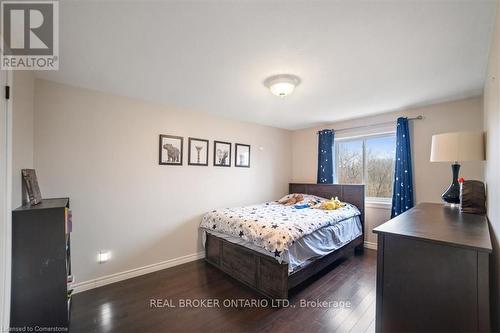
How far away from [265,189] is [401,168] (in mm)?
2375

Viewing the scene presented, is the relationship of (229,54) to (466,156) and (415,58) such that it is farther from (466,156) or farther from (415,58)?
(466,156)

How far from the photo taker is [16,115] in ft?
5.39

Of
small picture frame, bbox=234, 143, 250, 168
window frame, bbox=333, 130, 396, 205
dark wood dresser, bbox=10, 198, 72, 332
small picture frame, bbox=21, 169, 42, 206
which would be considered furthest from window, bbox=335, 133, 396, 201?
small picture frame, bbox=21, 169, 42, 206

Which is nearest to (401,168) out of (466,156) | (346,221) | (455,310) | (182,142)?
(346,221)

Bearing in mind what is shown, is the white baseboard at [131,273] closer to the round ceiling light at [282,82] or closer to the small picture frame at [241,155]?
the small picture frame at [241,155]

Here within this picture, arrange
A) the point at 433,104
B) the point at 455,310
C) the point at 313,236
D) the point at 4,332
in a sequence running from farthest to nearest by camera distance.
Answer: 1. the point at 433,104
2. the point at 313,236
3. the point at 4,332
4. the point at 455,310

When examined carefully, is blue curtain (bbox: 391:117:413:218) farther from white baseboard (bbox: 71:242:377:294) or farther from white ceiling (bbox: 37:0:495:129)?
white baseboard (bbox: 71:242:377:294)

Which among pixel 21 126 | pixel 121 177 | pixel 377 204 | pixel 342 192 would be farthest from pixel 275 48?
pixel 377 204

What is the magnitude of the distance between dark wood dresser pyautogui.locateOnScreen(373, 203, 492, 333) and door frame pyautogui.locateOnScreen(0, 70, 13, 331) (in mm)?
2328

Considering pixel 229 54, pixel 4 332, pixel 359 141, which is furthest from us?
pixel 359 141

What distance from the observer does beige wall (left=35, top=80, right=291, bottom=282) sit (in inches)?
91.9

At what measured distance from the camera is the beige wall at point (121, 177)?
7.66 feet

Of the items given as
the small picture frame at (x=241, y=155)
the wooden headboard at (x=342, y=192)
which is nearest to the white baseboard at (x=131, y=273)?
the small picture frame at (x=241, y=155)

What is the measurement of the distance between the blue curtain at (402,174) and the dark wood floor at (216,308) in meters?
1.23
